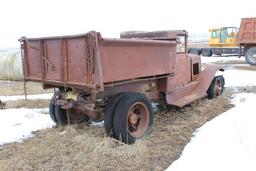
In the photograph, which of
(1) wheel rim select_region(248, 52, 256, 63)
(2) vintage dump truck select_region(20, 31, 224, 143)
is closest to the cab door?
(2) vintage dump truck select_region(20, 31, 224, 143)

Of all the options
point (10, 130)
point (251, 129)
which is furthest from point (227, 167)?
point (10, 130)

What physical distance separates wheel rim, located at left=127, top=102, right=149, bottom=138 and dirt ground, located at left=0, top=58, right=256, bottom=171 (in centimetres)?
20

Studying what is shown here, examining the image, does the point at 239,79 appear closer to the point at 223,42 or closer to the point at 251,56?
the point at 251,56

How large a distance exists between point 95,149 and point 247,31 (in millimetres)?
17052

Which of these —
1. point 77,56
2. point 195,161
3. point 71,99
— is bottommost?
point 195,161

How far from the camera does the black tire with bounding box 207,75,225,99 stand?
9586 millimetres

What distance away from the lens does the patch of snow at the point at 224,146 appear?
5035 millimetres

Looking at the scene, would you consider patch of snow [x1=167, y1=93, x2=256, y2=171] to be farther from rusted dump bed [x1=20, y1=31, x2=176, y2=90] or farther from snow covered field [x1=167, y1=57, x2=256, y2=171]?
rusted dump bed [x1=20, y1=31, x2=176, y2=90]

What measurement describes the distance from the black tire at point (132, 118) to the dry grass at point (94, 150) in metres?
0.17

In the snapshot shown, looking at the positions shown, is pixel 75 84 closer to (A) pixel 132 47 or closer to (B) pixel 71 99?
(B) pixel 71 99

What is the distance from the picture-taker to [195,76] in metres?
9.42

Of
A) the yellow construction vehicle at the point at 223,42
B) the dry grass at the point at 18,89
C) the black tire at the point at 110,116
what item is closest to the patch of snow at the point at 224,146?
the black tire at the point at 110,116

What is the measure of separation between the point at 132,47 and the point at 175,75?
7.03 ft

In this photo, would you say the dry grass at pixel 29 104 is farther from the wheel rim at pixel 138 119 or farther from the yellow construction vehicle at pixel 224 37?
the yellow construction vehicle at pixel 224 37
